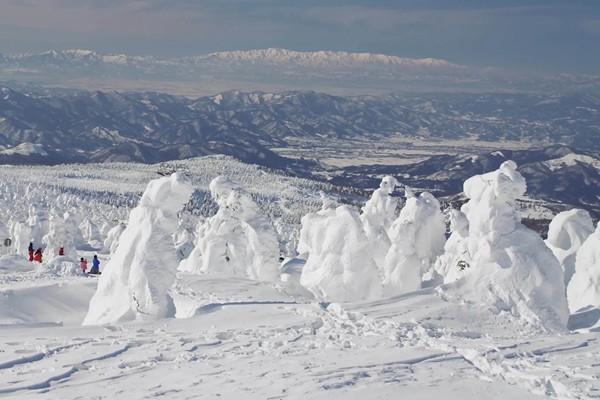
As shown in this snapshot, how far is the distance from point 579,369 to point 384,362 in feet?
15.0

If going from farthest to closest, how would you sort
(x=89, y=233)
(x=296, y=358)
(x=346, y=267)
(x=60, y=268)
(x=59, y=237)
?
(x=89, y=233)
(x=59, y=237)
(x=60, y=268)
(x=346, y=267)
(x=296, y=358)

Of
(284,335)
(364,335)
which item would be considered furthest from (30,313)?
(364,335)

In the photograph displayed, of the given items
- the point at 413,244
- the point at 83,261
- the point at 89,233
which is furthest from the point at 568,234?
the point at 89,233

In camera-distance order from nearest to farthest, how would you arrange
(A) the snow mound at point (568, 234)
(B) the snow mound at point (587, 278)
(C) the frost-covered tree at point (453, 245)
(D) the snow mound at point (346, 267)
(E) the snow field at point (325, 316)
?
(E) the snow field at point (325, 316) < (D) the snow mound at point (346, 267) < (B) the snow mound at point (587, 278) < (A) the snow mound at point (568, 234) < (C) the frost-covered tree at point (453, 245)

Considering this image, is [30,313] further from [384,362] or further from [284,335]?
[384,362]

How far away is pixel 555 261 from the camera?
2748 centimetres

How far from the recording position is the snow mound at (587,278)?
108 ft

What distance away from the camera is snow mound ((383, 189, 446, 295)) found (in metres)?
37.3

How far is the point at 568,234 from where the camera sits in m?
39.5

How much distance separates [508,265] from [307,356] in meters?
11.7

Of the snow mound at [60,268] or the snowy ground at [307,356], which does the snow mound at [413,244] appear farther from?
the snow mound at [60,268]

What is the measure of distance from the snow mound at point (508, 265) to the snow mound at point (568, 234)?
40.4 feet

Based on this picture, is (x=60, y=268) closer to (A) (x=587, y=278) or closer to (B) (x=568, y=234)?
(A) (x=587, y=278)

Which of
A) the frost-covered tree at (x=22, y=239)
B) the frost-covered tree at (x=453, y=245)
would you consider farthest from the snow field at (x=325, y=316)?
the frost-covered tree at (x=22, y=239)
